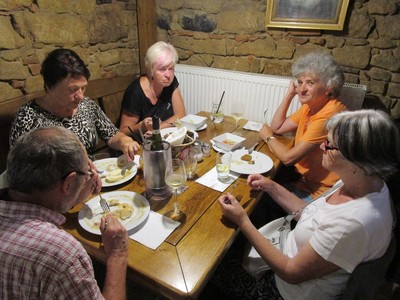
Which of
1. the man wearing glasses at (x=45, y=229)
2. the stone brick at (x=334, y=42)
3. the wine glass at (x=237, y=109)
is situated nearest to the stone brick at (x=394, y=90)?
the stone brick at (x=334, y=42)

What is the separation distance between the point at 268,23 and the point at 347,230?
2285 mm

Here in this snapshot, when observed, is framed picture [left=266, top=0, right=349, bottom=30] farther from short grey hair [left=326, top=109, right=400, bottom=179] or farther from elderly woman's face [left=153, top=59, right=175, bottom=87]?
short grey hair [left=326, top=109, right=400, bottom=179]

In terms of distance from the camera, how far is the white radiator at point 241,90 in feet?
8.56

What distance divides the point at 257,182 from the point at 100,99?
1891mm

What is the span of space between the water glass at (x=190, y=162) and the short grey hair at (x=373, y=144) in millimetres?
710

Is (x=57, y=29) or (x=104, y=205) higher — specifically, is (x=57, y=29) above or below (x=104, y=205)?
above

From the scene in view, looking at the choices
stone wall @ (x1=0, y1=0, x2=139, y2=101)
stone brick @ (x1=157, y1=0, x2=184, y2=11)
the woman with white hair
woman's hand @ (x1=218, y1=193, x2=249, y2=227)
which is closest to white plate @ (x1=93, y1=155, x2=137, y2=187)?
woman's hand @ (x1=218, y1=193, x2=249, y2=227)

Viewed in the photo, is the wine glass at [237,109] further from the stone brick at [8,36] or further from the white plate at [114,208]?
the stone brick at [8,36]

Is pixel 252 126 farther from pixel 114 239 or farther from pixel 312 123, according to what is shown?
pixel 114 239

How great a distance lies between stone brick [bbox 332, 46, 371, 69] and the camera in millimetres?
2400

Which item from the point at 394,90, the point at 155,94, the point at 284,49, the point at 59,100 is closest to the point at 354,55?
the point at 394,90

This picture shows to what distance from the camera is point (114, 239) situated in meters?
0.98

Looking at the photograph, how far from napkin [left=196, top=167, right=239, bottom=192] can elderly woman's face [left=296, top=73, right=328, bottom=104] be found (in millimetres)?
814

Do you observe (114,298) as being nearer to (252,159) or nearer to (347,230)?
(347,230)
